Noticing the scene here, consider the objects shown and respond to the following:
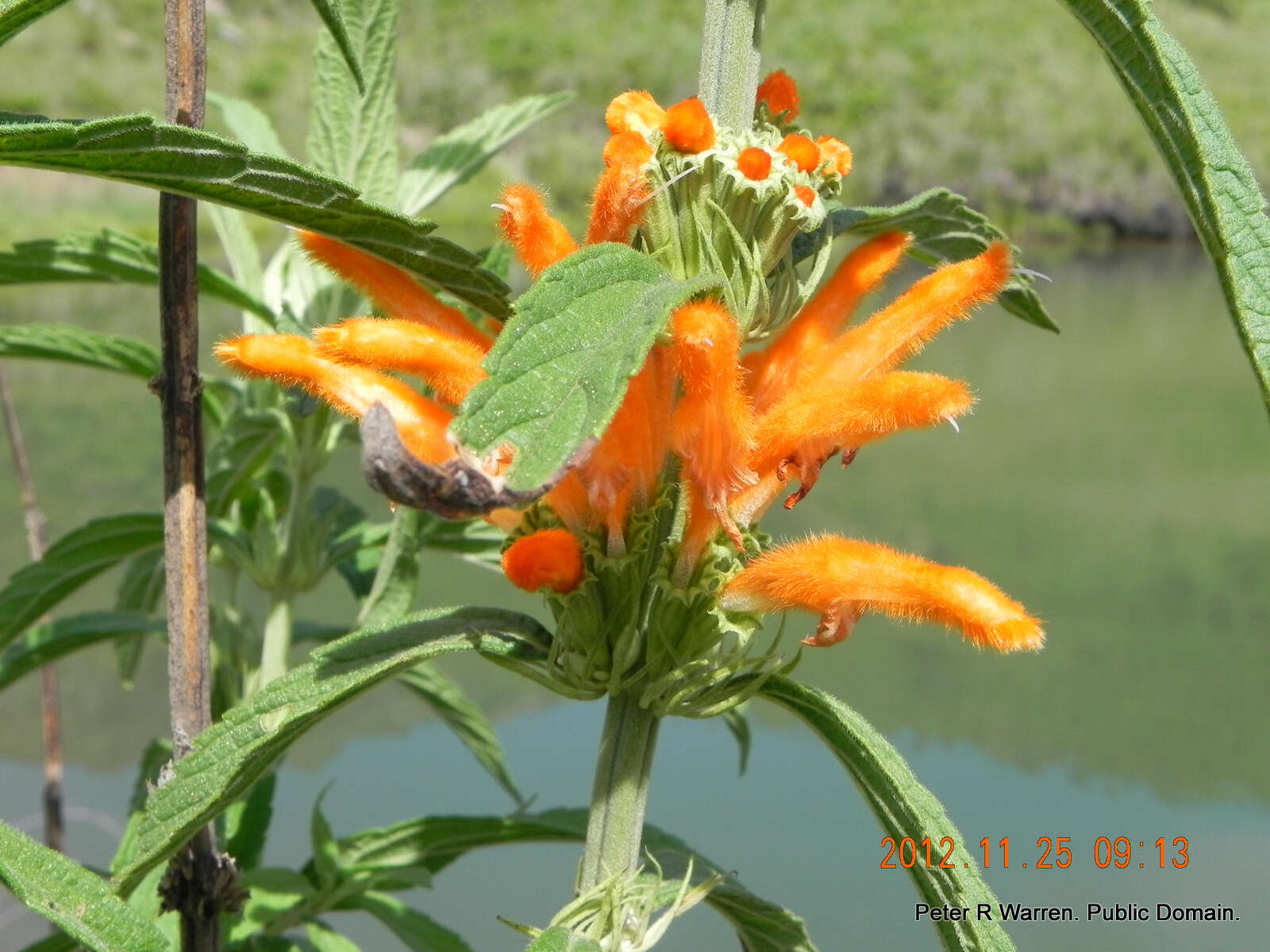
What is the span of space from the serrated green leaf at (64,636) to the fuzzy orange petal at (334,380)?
248mm

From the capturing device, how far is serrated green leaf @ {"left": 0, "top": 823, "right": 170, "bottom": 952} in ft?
0.89

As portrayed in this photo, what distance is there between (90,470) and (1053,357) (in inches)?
116

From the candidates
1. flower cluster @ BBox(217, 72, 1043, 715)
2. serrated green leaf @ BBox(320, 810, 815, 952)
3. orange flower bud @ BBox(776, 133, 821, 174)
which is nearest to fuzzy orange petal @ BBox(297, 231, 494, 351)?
flower cluster @ BBox(217, 72, 1043, 715)

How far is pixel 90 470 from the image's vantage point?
1596 millimetres

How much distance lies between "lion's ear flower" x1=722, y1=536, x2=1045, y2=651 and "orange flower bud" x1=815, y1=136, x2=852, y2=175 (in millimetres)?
97

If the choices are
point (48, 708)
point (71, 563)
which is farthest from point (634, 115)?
point (48, 708)

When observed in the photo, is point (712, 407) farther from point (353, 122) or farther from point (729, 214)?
point (353, 122)

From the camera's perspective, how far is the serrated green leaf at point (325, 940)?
0.47 m

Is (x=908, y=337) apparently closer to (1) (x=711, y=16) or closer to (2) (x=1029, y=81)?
(1) (x=711, y=16)

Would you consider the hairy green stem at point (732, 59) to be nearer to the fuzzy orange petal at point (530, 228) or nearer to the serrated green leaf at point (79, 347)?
the fuzzy orange petal at point (530, 228)

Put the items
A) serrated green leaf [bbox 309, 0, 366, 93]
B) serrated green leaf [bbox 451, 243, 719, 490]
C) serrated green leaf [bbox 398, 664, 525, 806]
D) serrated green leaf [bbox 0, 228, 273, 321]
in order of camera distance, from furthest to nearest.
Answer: serrated green leaf [bbox 398, 664, 525, 806], serrated green leaf [bbox 0, 228, 273, 321], serrated green leaf [bbox 309, 0, 366, 93], serrated green leaf [bbox 451, 243, 719, 490]

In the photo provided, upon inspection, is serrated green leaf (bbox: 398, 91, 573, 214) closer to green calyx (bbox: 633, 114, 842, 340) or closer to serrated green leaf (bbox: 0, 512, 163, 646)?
serrated green leaf (bbox: 0, 512, 163, 646)

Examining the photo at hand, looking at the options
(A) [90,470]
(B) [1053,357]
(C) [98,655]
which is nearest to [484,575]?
(C) [98,655]

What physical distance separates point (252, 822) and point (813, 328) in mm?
314
